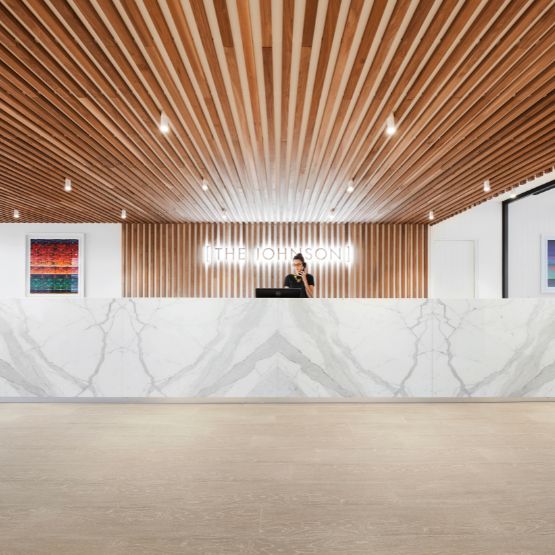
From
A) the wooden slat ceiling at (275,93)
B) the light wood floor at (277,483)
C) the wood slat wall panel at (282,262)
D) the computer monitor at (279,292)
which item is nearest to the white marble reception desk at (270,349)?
the computer monitor at (279,292)

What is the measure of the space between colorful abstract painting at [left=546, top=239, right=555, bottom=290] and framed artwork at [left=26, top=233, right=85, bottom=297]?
10563 mm

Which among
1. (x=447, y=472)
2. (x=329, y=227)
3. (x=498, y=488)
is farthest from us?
(x=329, y=227)

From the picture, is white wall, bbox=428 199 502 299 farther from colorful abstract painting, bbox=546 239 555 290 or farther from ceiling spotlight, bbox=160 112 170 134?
ceiling spotlight, bbox=160 112 170 134

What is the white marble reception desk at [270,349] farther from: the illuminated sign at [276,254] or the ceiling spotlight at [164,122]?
the illuminated sign at [276,254]

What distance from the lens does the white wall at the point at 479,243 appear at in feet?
33.8

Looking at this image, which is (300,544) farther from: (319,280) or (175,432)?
(319,280)

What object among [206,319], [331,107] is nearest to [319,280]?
[206,319]

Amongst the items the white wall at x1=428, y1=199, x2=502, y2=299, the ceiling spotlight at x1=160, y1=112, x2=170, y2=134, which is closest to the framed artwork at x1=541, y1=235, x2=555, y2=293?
the white wall at x1=428, y1=199, x2=502, y2=299

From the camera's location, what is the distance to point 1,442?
3.67 metres

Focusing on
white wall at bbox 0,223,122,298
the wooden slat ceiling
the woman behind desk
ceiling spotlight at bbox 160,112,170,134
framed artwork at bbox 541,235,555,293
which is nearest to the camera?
the wooden slat ceiling

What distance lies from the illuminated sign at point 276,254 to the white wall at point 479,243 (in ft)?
6.75

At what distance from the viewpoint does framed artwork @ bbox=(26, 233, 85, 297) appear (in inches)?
399

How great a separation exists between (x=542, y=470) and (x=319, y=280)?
721 cm

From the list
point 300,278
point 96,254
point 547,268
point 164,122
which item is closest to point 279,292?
point 300,278
